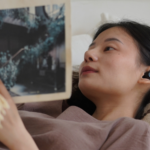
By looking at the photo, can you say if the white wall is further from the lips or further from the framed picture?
the framed picture

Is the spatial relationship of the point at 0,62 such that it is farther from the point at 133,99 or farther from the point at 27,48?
the point at 133,99

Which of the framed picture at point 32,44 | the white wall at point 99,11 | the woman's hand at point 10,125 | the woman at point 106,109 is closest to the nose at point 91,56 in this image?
the woman at point 106,109

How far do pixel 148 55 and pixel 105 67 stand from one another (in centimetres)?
23

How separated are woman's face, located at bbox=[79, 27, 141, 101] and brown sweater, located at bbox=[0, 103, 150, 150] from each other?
0.45 feet

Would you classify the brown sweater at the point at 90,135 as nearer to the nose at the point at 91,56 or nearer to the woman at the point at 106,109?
the woman at the point at 106,109

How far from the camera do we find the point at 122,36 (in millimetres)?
777

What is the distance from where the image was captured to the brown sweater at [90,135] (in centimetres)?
56

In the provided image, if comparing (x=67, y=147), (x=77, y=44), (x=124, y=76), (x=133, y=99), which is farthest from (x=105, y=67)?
(x=77, y=44)

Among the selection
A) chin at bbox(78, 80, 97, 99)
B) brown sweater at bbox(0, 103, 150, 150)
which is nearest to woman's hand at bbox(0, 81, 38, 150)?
brown sweater at bbox(0, 103, 150, 150)

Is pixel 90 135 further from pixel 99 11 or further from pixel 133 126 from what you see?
pixel 99 11

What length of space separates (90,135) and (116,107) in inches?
9.2

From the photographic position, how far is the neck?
2.52ft

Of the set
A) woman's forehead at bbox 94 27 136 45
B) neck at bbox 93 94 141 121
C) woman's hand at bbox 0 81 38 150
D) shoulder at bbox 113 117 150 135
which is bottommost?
neck at bbox 93 94 141 121

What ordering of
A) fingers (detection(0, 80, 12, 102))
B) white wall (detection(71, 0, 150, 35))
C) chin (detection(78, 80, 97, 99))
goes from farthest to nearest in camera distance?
white wall (detection(71, 0, 150, 35)) → chin (detection(78, 80, 97, 99)) → fingers (detection(0, 80, 12, 102))
